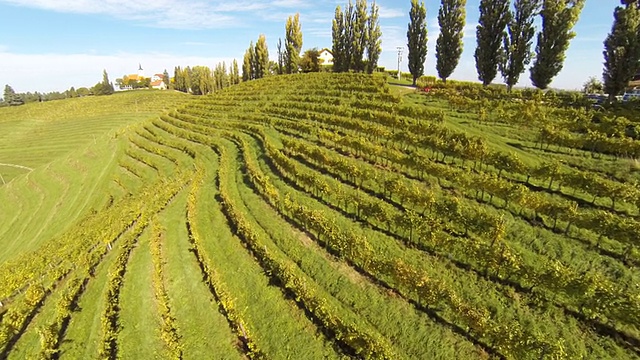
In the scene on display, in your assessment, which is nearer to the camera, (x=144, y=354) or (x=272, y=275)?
Answer: (x=144, y=354)

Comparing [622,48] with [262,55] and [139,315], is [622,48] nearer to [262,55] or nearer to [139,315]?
[139,315]

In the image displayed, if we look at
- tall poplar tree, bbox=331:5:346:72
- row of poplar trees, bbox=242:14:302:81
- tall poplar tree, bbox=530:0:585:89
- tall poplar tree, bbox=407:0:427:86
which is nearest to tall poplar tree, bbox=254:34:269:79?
row of poplar trees, bbox=242:14:302:81

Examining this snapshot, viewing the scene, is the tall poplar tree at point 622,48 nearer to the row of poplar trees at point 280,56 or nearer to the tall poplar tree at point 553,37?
the tall poplar tree at point 553,37

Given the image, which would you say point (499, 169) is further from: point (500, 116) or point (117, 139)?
point (117, 139)

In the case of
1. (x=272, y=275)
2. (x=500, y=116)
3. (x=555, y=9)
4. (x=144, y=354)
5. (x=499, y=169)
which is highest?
(x=555, y=9)

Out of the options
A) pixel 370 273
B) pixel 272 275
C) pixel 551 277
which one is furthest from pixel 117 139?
pixel 551 277
